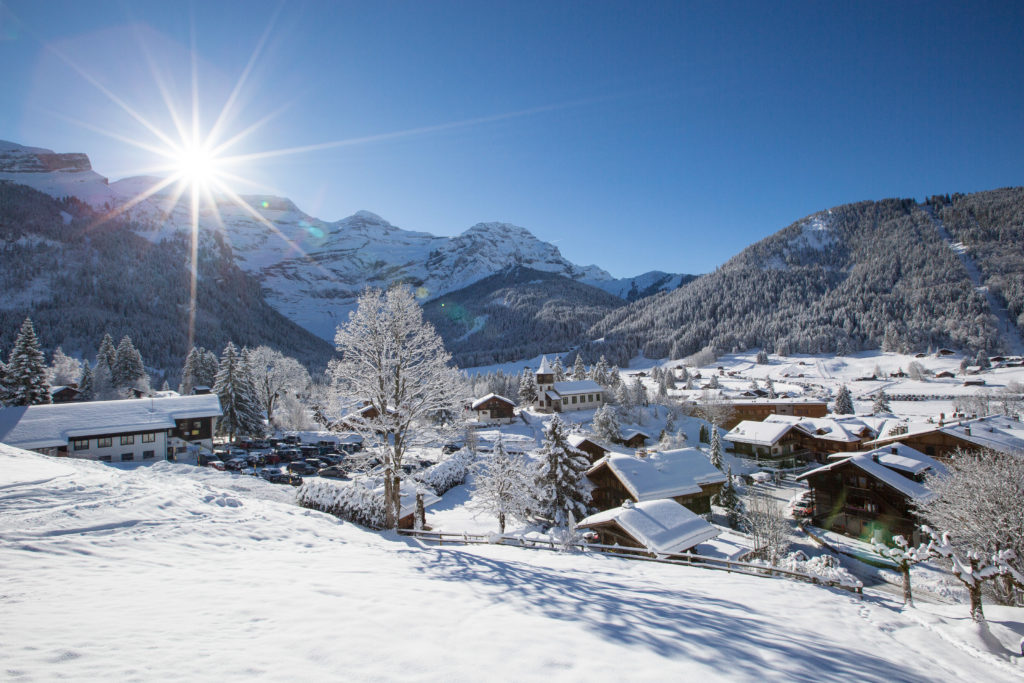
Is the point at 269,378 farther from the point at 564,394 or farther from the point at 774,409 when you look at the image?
the point at 774,409

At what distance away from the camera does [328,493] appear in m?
23.5

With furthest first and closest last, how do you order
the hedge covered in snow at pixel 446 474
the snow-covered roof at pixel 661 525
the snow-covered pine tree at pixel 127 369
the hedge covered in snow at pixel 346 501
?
the snow-covered pine tree at pixel 127 369, the hedge covered in snow at pixel 446 474, the hedge covered in snow at pixel 346 501, the snow-covered roof at pixel 661 525

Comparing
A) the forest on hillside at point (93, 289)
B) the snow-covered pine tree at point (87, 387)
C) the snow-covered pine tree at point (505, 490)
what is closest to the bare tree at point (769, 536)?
the snow-covered pine tree at point (505, 490)

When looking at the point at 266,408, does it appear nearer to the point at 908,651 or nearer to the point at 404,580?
the point at 404,580

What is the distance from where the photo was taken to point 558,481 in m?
27.7

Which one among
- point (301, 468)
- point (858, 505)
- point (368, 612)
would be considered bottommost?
point (858, 505)

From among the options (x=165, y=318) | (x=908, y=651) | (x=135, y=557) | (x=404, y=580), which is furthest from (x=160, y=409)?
(x=165, y=318)

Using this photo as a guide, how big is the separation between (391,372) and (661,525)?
51.0ft

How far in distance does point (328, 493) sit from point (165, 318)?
175543 mm

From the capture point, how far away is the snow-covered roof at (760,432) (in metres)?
55.2

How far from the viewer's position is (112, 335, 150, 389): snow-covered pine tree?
211ft

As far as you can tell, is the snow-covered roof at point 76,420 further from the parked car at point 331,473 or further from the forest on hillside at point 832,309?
the forest on hillside at point 832,309

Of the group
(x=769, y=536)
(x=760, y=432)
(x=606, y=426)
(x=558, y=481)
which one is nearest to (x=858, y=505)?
(x=769, y=536)

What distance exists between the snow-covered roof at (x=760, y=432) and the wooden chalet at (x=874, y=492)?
67.9ft
